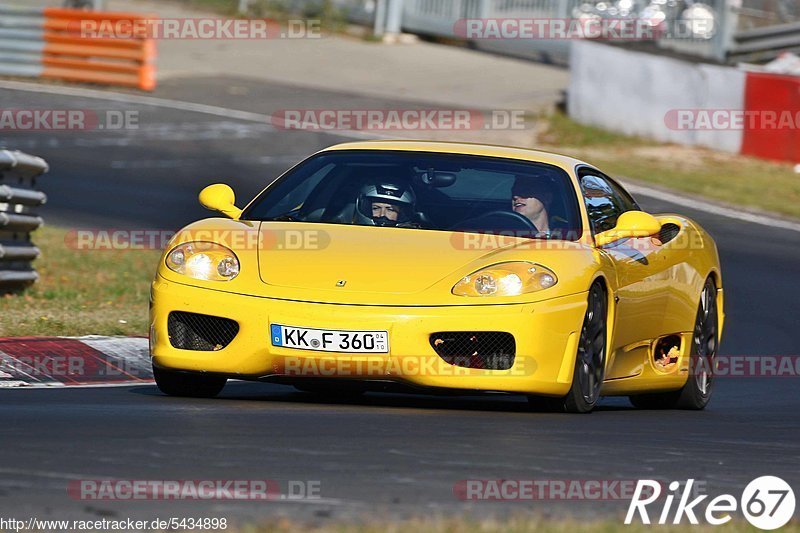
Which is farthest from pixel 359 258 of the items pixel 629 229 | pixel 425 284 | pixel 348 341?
pixel 629 229

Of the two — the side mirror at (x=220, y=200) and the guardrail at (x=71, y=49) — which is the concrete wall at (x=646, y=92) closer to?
the guardrail at (x=71, y=49)

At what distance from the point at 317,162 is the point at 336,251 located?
3.75 feet

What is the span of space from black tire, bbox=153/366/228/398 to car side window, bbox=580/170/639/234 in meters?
2.02

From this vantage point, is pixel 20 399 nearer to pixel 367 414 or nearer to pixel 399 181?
pixel 367 414

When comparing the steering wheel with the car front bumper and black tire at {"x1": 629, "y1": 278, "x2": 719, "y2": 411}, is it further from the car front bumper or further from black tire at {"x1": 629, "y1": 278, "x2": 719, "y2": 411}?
black tire at {"x1": 629, "y1": 278, "x2": 719, "y2": 411}

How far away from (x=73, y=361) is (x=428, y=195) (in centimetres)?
224

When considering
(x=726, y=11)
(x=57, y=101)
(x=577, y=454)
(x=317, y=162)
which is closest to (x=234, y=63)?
(x=57, y=101)

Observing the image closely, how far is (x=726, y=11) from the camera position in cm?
2808

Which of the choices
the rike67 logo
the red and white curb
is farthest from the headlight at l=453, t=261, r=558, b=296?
the red and white curb

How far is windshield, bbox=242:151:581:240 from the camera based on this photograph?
312 inches

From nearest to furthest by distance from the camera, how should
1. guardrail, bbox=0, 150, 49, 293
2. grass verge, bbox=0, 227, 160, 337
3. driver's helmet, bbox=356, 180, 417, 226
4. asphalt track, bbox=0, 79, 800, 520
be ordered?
asphalt track, bbox=0, 79, 800, 520
driver's helmet, bbox=356, 180, 417, 226
grass verge, bbox=0, 227, 160, 337
guardrail, bbox=0, 150, 49, 293

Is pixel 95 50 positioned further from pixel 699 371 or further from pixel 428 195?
pixel 428 195

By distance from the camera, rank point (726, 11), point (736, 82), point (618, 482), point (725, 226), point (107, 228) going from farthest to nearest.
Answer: point (726, 11), point (736, 82), point (725, 226), point (107, 228), point (618, 482)

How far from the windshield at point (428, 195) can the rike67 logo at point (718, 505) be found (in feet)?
8.20
